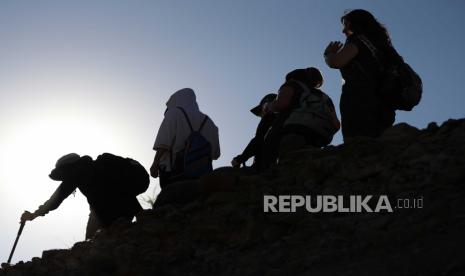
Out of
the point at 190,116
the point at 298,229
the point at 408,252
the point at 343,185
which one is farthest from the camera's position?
the point at 190,116

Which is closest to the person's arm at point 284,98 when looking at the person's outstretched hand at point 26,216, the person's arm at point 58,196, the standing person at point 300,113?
the standing person at point 300,113

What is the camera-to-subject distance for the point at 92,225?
23.8 ft

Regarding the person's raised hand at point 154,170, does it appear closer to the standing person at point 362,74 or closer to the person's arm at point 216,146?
the person's arm at point 216,146

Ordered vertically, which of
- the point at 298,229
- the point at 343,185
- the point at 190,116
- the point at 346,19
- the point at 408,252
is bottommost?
the point at 408,252

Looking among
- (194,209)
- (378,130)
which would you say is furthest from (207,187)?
(378,130)

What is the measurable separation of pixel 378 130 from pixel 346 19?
1123mm

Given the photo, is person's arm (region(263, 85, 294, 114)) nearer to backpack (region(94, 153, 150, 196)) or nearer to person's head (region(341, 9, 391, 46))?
person's head (region(341, 9, 391, 46))

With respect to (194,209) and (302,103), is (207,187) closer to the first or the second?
(194,209)

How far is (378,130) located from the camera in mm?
6594

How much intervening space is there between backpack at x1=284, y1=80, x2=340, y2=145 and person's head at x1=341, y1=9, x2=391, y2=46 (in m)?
0.70

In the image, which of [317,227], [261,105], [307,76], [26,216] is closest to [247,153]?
[261,105]

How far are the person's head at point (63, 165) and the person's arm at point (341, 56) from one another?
8.94 feet

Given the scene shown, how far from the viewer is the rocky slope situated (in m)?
4.39

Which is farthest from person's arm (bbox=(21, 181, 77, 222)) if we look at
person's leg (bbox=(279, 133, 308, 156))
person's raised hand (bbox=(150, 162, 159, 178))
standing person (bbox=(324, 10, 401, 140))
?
standing person (bbox=(324, 10, 401, 140))
